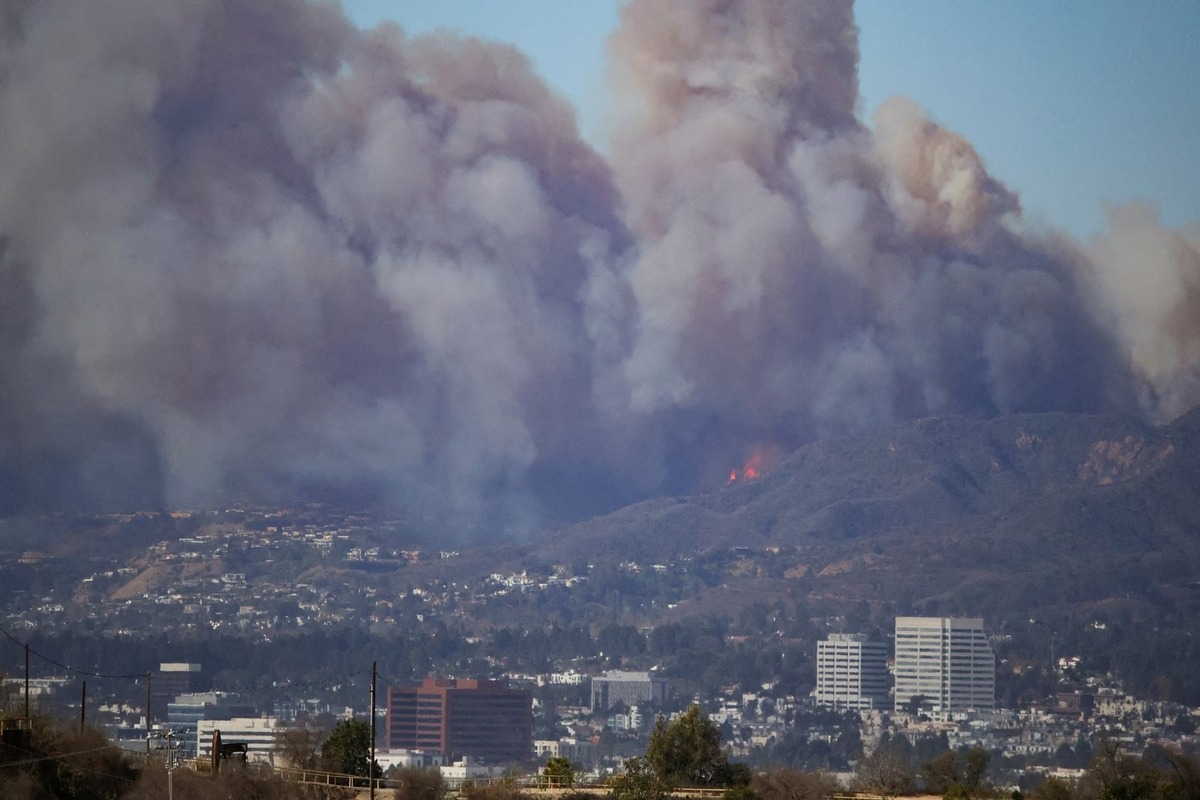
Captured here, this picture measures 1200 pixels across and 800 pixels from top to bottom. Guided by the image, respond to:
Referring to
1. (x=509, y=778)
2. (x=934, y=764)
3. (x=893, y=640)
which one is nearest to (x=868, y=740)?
(x=893, y=640)

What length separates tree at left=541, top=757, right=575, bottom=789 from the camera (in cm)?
5966

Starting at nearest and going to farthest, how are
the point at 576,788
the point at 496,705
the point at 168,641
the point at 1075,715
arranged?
the point at 576,788, the point at 496,705, the point at 1075,715, the point at 168,641

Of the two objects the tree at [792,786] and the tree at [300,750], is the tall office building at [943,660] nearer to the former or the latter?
the tree at [300,750]

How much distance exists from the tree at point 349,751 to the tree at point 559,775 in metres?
4.93

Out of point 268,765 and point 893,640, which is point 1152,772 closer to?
point 268,765

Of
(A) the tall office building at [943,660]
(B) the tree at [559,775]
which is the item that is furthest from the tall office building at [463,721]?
(B) the tree at [559,775]

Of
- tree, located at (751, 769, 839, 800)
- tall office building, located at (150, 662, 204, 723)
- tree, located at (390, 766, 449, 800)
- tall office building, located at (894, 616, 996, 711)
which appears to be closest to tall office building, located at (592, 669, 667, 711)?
tall office building, located at (894, 616, 996, 711)

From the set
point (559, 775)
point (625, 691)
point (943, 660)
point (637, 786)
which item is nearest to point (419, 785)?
point (637, 786)

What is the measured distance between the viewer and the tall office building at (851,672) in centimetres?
18300

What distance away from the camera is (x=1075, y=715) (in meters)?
172

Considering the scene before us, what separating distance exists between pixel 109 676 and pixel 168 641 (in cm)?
2841

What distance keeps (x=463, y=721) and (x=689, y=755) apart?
83.1 meters

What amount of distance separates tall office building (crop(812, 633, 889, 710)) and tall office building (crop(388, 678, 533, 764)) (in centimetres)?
4258

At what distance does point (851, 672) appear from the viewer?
185625 mm
